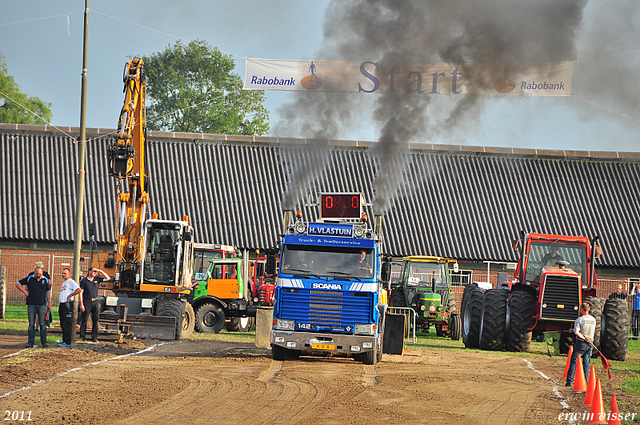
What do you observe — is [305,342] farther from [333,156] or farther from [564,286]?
[333,156]

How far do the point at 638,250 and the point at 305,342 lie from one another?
1024 inches

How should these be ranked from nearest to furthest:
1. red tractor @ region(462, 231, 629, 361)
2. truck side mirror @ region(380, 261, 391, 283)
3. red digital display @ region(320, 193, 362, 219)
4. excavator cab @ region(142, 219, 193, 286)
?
truck side mirror @ region(380, 261, 391, 283) < red digital display @ region(320, 193, 362, 219) < red tractor @ region(462, 231, 629, 361) < excavator cab @ region(142, 219, 193, 286)

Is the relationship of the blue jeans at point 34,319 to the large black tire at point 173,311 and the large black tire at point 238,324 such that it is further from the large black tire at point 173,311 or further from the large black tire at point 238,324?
the large black tire at point 238,324

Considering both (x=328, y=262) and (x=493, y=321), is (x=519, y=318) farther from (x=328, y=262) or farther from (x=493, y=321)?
(x=328, y=262)

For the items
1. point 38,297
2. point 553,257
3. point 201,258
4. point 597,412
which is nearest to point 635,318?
point 553,257

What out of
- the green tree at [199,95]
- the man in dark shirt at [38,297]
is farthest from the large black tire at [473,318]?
the green tree at [199,95]

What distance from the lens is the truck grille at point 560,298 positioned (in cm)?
1883

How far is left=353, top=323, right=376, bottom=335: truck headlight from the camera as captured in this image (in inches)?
607

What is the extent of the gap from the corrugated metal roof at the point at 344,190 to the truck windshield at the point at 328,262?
57.1 ft

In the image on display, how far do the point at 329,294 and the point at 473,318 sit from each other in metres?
6.79

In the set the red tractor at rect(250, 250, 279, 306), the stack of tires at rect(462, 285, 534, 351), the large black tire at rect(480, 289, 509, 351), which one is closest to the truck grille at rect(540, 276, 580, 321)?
the stack of tires at rect(462, 285, 534, 351)

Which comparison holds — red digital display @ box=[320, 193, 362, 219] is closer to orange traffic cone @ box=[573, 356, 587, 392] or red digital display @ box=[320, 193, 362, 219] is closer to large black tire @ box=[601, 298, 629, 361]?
orange traffic cone @ box=[573, 356, 587, 392]

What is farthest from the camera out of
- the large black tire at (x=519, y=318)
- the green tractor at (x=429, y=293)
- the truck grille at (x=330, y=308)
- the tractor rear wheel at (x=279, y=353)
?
the green tractor at (x=429, y=293)

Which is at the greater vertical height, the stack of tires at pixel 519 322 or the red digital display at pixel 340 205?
the red digital display at pixel 340 205
